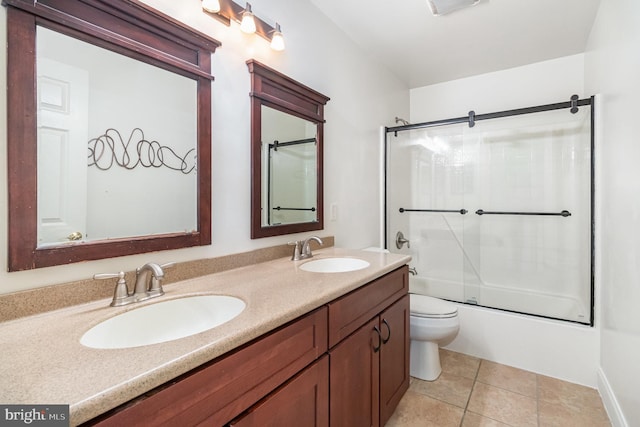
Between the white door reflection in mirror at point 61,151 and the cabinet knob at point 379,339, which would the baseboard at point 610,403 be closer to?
the cabinet knob at point 379,339

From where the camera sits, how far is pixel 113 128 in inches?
40.8

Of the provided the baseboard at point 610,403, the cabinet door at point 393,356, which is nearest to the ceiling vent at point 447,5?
the cabinet door at point 393,356

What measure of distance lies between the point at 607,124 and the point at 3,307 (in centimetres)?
289

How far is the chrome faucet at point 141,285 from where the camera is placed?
953 millimetres

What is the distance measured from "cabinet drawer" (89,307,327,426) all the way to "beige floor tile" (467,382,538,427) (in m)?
1.35

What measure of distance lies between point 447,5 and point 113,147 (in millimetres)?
1991

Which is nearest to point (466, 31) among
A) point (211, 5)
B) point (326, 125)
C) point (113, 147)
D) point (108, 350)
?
point (326, 125)

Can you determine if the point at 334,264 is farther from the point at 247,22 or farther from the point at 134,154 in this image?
the point at 247,22

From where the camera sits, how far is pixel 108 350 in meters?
0.65

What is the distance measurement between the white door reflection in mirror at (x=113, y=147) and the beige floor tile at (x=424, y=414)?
1508mm

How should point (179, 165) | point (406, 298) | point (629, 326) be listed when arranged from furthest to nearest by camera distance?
point (406, 298)
point (629, 326)
point (179, 165)

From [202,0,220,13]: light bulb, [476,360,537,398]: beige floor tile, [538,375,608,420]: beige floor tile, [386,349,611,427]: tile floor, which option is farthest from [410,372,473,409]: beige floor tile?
[202,0,220,13]: light bulb

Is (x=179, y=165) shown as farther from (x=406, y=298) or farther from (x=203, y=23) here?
(x=406, y=298)

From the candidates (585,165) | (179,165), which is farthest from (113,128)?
(585,165)
